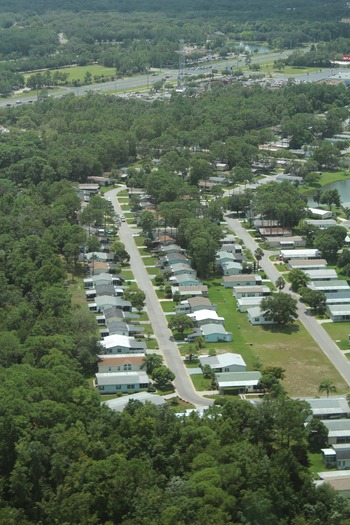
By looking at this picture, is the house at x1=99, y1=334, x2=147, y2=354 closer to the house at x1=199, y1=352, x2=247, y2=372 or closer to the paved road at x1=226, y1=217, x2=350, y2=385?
the house at x1=199, y1=352, x2=247, y2=372

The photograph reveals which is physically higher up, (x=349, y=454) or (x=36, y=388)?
Result: (x=36, y=388)

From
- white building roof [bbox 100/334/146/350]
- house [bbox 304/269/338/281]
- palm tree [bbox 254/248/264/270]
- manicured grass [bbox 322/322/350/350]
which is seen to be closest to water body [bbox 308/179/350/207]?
palm tree [bbox 254/248/264/270]

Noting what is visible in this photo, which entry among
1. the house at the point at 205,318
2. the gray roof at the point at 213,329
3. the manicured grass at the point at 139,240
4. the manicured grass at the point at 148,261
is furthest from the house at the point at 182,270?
the gray roof at the point at 213,329

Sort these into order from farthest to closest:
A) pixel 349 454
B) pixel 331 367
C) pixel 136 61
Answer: pixel 136 61 → pixel 331 367 → pixel 349 454

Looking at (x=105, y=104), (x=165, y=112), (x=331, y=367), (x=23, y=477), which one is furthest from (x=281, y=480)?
(x=105, y=104)

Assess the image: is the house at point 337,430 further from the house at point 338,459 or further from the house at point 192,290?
the house at point 192,290

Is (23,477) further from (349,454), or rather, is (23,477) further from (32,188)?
(32,188)
